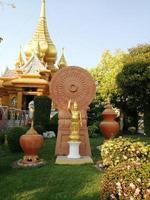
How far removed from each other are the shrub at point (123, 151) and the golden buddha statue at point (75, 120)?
2.16m

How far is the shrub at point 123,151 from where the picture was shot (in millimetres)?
9977

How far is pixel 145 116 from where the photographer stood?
25516mm

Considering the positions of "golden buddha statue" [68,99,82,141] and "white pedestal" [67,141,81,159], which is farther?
"golden buddha statue" [68,99,82,141]

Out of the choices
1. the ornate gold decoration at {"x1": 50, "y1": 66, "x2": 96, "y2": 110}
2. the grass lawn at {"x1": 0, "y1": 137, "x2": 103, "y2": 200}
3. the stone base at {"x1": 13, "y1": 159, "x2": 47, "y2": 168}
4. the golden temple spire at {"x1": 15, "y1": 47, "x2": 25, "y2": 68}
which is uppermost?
the golden temple spire at {"x1": 15, "y1": 47, "x2": 25, "y2": 68}

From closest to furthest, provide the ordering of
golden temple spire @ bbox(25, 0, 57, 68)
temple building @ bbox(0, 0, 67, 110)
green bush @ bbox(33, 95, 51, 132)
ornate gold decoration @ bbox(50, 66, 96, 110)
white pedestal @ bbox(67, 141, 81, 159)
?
white pedestal @ bbox(67, 141, 81, 159) → ornate gold decoration @ bbox(50, 66, 96, 110) → green bush @ bbox(33, 95, 51, 132) → temple building @ bbox(0, 0, 67, 110) → golden temple spire @ bbox(25, 0, 57, 68)

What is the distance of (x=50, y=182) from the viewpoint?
9.54 metres

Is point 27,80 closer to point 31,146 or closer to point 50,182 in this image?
point 31,146

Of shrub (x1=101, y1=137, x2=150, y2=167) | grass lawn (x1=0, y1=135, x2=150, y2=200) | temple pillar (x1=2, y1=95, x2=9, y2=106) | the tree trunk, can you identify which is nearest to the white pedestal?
grass lawn (x1=0, y1=135, x2=150, y2=200)

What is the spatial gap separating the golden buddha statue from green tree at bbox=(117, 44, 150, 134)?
1043 centimetres

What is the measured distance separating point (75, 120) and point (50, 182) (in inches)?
142

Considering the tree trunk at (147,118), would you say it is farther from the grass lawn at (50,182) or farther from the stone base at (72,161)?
the grass lawn at (50,182)

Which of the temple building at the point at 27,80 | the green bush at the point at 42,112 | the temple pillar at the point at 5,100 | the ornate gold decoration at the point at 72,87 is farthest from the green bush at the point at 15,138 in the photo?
the temple pillar at the point at 5,100

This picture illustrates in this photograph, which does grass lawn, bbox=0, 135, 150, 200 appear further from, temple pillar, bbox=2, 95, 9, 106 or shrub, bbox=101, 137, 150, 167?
temple pillar, bbox=2, 95, 9, 106

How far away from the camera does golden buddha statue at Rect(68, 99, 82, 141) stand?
41.4 feet
